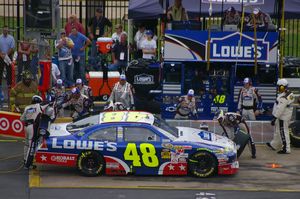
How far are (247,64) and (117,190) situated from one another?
7.41m

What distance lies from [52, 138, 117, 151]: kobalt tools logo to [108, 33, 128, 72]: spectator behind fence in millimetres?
9407

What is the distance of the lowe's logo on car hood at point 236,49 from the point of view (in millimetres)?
22984

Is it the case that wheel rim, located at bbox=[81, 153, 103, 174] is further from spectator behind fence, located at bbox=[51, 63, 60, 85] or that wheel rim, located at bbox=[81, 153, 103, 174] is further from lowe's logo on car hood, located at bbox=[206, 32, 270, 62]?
spectator behind fence, located at bbox=[51, 63, 60, 85]

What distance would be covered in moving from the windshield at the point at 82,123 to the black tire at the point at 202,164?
2.18 meters

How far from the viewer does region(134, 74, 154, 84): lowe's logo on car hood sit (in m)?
25.0

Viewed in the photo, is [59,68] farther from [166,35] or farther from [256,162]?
[256,162]

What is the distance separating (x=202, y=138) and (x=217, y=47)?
5.07 meters

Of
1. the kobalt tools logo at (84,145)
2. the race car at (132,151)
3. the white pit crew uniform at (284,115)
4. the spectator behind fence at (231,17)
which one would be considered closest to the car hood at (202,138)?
the race car at (132,151)

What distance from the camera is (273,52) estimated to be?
2314cm

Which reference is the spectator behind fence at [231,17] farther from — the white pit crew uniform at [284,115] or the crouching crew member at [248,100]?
the white pit crew uniform at [284,115]

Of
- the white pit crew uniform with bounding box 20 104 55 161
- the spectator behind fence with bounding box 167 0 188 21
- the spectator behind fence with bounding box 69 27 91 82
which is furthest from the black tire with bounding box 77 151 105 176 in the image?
the spectator behind fence with bounding box 69 27 91 82

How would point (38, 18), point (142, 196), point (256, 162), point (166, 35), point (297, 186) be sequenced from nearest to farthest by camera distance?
point (142, 196)
point (297, 186)
point (256, 162)
point (38, 18)
point (166, 35)

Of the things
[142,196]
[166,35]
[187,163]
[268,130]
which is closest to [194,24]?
[166,35]

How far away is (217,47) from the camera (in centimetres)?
2305
